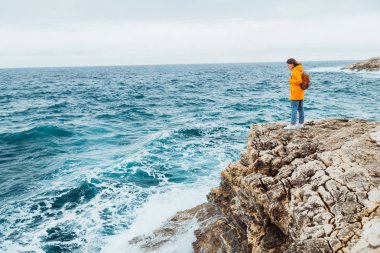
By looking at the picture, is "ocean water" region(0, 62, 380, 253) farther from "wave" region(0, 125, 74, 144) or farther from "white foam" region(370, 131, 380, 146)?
"white foam" region(370, 131, 380, 146)

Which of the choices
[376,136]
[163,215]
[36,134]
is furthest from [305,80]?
[36,134]

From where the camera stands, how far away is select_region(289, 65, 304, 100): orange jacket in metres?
8.35

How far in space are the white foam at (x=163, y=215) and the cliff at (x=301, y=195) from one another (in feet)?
1.04

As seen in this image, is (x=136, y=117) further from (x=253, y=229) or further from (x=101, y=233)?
(x=253, y=229)

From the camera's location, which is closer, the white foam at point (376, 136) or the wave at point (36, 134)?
the white foam at point (376, 136)

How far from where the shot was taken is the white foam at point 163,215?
30.0ft

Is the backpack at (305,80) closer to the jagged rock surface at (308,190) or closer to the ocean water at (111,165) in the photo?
the jagged rock surface at (308,190)

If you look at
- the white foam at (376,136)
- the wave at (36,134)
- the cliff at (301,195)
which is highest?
the white foam at (376,136)

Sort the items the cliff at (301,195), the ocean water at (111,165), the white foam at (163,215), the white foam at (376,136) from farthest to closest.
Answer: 1. the ocean water at (111,165)
2. the white foam at (163,215)
3. the white foam at (376,136)
4. the cliff at (301,195)

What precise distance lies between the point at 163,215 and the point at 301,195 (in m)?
6.51

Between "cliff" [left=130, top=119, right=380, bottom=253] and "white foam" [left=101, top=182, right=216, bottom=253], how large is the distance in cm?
Answer: 32

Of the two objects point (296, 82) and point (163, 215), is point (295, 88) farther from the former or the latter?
point (163, 215)

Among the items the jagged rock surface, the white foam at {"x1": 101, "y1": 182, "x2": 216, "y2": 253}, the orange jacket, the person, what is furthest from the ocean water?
the orange jacket

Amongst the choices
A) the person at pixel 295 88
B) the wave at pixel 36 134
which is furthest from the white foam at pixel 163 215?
the wave at pixel 36 134
